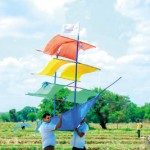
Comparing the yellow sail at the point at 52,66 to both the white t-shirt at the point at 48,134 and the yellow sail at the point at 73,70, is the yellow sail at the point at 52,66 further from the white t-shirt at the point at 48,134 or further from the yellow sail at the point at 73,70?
the white t-shirt at the point at 48,134

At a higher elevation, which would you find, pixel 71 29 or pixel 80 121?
pixel 71 29

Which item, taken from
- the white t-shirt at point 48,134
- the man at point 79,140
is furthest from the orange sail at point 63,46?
the white t-shirt at point 48,134

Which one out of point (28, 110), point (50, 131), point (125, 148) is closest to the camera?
point (50, 131)

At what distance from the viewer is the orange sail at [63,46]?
553 inches

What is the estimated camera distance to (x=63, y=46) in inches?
567

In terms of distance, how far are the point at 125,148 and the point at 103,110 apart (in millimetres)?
35283

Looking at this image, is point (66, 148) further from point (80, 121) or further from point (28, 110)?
point (28, 110)

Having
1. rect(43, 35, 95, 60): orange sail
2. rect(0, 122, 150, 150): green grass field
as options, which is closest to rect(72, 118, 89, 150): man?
rect(0, 122, 150, 150): green grass field

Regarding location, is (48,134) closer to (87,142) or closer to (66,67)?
(66,67)

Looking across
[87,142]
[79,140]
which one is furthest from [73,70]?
[87,142]

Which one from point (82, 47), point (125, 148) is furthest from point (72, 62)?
point (125, 148)

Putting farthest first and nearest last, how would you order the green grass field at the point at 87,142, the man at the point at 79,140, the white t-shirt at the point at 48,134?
1. the green grass field at the point at 87,142
2. the man at the point at 79,140
3. the white t-shirt at the point at 48,134

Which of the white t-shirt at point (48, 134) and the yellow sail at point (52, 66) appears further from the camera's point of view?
the yellow sail at point (52, 66)

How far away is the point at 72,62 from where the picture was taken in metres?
13.9
